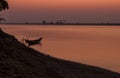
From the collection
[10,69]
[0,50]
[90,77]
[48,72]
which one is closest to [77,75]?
[90,77]

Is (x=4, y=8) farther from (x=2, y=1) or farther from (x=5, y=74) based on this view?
(x=5, y=74)

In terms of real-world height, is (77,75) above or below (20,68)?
below

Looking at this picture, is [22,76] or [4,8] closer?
[22,76]

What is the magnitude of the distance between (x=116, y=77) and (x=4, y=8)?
6565mm

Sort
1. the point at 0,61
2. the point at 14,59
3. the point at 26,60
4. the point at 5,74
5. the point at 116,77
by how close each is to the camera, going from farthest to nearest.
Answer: the point at 116,77 → the point at 26,60 → the point at 14,59 → the point at 0,61 → the point at 5,74

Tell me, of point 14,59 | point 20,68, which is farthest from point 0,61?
point 14,59

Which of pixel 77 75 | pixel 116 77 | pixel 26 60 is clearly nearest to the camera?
pixel 26 60

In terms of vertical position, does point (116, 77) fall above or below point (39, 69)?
below

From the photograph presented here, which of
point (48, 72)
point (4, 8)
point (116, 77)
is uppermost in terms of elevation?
point (4, 8)

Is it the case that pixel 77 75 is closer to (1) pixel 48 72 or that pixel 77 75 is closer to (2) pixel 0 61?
(1) pixel 48 72

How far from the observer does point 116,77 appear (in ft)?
59.3

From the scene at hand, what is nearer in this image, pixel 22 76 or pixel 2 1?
pixel 22 76

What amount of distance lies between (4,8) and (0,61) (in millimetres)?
3249

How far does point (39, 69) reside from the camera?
539 inches
